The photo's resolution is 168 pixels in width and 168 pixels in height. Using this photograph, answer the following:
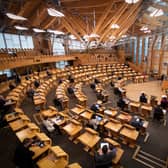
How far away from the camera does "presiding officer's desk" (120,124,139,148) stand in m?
6.98

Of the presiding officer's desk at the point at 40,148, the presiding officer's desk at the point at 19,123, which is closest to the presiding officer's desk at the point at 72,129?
the presiding officer's desk at the point at 40,148

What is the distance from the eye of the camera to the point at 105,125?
7.91 m

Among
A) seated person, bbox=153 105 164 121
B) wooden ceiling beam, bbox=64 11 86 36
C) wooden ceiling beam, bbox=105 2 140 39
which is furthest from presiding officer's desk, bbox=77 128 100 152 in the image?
wooden ceiling beam, bbox=64 11 86 36

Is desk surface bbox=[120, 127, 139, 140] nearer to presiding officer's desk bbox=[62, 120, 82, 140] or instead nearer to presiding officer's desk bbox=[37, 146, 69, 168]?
presiding officer's desk bbox=[62, 120, 82, 140]

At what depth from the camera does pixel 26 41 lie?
66.7ft

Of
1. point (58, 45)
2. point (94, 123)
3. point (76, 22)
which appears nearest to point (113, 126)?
point (94, 123)

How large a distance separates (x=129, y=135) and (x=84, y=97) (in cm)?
569

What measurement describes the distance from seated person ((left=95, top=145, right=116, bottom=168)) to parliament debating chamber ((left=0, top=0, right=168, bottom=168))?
33 mm

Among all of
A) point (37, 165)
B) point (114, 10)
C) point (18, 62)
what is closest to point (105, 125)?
point (37, 165)

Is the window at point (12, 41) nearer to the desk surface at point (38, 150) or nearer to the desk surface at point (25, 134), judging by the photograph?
the desk surface at point (25, 134)

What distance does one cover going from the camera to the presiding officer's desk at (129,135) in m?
6.98

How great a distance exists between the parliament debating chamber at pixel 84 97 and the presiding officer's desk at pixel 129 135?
0.05 metres

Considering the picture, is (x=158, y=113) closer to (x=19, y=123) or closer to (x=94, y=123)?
(x=94, y=123)

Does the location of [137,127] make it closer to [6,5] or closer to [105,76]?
[105,76]
